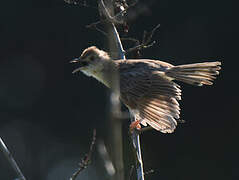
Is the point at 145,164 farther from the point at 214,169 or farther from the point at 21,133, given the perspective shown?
the point at 21,133

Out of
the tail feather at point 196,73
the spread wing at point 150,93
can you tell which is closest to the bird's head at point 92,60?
the spread wing at point 150,93

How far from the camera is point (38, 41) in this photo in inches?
456

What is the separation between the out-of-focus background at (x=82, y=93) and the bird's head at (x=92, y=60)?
7.65ft

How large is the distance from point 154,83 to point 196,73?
Answer: 47cm

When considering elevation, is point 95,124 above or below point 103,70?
below

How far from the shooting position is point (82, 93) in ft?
35.8

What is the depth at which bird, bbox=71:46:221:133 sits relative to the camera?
19.0 feet

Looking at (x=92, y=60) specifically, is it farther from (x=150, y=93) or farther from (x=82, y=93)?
(x=82, y=93)

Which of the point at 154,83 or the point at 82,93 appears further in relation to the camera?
the point at 82,93

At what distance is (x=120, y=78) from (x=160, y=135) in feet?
13.5

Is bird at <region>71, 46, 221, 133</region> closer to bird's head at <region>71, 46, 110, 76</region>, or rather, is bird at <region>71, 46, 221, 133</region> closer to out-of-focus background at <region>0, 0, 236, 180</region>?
bird's head at <region>71, 46, 110, 76</region>

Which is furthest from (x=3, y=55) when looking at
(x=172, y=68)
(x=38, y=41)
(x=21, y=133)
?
(x=172, y=68)

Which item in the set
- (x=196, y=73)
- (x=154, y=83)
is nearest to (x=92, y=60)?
(x=154, y=83)

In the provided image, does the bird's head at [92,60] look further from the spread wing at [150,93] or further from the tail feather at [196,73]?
the tail feather at [196,73]
